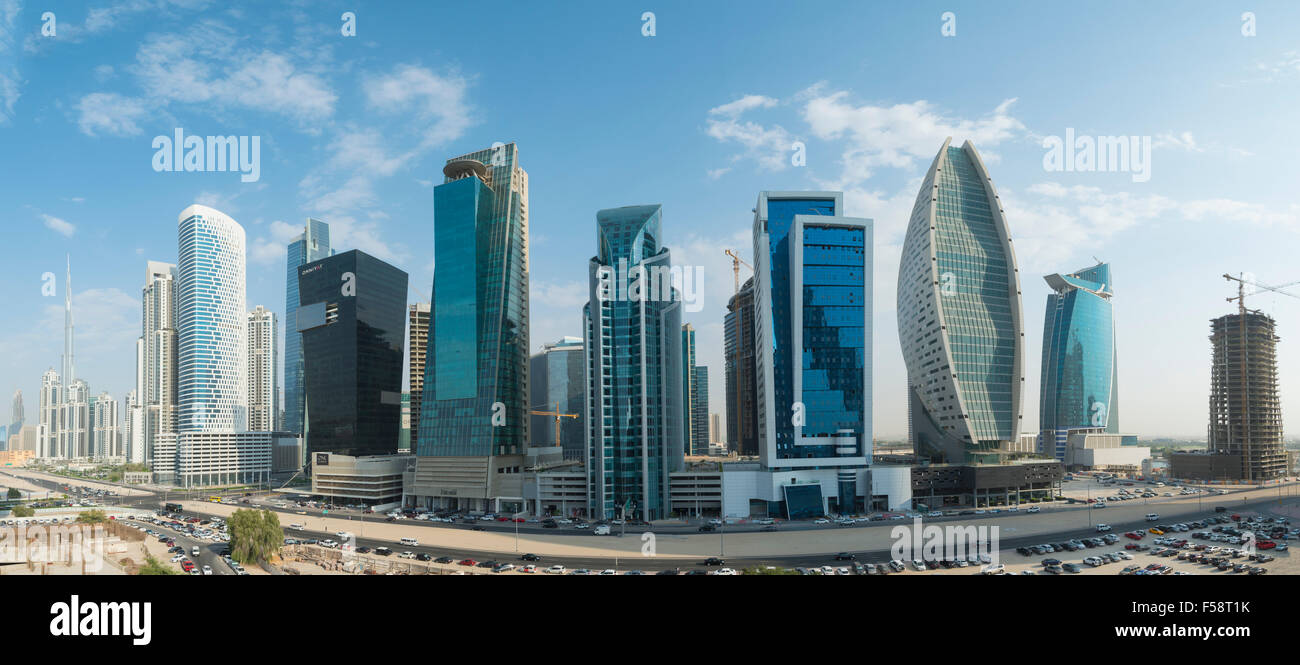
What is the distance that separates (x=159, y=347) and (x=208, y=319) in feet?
153

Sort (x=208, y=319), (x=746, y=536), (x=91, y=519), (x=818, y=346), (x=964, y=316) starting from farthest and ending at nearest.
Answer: (x=208, y=319) → (x=964, y=316) → (x=818, y=346) → (x=91, y=519) → (x=746, y=536)

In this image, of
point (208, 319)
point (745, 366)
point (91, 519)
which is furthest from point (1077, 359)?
point (208, 319)

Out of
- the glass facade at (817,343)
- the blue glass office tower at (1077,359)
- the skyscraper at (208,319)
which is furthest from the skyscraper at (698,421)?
the skyscraper at (208,319)

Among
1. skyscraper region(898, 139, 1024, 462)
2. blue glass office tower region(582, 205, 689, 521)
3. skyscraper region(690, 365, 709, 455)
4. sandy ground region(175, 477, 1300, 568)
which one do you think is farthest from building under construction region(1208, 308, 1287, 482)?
skyscraper region(690, 365, 709, 455)

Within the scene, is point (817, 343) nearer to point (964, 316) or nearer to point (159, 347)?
point (964, 316)

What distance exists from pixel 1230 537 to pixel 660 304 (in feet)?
181

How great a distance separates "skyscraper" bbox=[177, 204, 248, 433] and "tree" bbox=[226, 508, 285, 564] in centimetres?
10637

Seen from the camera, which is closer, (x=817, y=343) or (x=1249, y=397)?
(x=817, y=343)

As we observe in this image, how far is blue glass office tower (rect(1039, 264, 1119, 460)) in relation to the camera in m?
135

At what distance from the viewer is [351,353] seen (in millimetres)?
114312

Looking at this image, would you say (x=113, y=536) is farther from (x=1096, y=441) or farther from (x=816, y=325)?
(x=1096, y=441)
